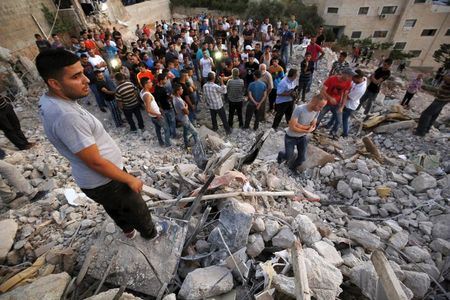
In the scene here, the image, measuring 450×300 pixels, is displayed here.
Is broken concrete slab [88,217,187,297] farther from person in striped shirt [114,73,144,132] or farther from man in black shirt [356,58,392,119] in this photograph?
man in black shirt [356,58,392,119]

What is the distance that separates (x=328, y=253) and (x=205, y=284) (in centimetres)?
157

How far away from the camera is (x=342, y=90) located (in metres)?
5.80

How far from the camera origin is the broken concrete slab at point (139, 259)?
8.38 ft

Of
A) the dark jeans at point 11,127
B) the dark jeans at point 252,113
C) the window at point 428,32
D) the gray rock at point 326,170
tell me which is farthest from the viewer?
the window at point 428,32

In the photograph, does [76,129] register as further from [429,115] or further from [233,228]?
[429,115]

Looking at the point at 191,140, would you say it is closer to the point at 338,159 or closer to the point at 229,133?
the point at 229,133

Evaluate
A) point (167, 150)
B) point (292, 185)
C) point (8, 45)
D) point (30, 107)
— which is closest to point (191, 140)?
point (167, 150)

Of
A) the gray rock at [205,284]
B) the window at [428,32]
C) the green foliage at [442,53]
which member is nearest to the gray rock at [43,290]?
the gray rock at [205,284]

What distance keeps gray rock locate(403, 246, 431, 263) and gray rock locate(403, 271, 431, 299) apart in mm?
656

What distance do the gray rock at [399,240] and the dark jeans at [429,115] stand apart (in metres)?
3.80

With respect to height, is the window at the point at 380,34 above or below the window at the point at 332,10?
below

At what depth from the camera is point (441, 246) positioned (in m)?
3.44

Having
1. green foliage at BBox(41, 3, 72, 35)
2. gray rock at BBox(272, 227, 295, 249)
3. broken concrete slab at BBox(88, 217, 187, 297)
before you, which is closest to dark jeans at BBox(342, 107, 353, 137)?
gray rock at BBox(272, 227, 295, 249)

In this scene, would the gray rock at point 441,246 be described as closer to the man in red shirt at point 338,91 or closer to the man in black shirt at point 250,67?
the man in red shirt at point 338,91
